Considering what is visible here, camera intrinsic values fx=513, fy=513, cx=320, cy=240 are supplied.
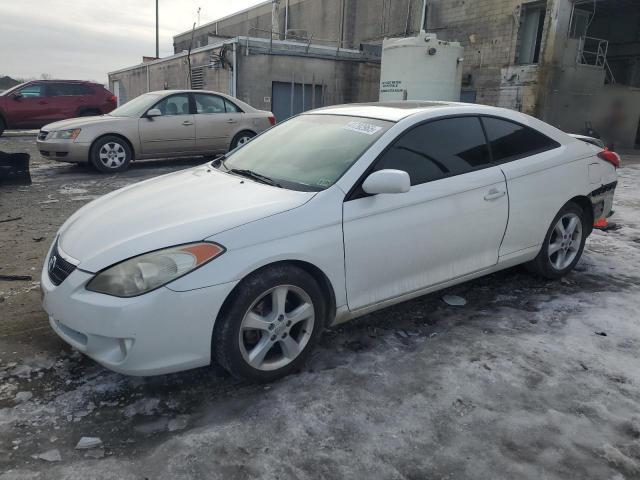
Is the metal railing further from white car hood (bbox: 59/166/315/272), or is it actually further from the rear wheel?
white car hood (bbox: 59/166/315/272)

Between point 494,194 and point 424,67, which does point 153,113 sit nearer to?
point 494,194

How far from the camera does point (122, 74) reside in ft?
99.1

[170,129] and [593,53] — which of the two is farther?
[593,53]

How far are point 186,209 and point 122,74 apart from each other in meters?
31.0

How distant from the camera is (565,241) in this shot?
14.2ft

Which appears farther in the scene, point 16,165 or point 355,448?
point 16,165

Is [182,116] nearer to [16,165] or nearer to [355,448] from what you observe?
[16,165]


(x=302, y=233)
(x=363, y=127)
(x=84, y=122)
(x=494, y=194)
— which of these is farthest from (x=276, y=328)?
(x=84, y=122)

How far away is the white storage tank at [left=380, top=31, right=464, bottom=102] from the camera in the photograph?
551 inches

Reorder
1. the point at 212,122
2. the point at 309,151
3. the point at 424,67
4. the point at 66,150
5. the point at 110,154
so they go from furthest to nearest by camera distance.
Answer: the point at 424,67 < the point at 212,122 < the point at 110,154 < the point at 66,150 < the point at 309,151

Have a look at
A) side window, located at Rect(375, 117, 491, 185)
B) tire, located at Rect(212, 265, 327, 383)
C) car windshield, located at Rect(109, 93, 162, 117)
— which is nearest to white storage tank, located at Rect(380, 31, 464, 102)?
car windshield, located at Rect(109, 93, 162, 117)

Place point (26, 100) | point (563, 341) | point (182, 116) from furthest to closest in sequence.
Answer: point (26, 100), point (182, 116), point (563, 341)

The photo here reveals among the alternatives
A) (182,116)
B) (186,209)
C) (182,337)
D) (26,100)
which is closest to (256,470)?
(182,337)

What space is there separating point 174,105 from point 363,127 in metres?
7.17
